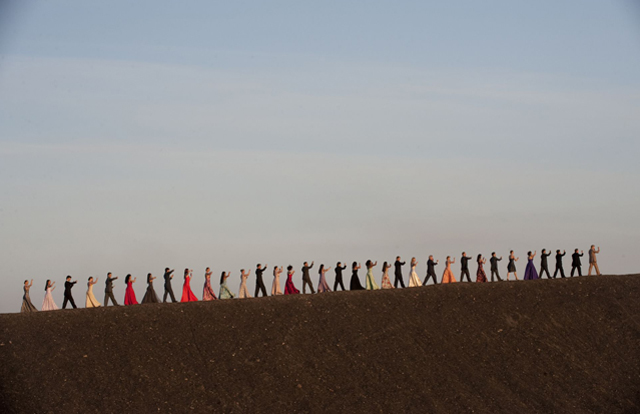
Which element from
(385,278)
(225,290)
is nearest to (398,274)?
(385,278)

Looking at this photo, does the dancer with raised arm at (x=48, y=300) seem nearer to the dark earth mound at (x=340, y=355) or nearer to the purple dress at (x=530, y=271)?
the dark earth mound at (x=340, y=355)

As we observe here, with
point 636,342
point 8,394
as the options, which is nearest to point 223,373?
point 8,394

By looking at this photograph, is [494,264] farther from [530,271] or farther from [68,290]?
[68,290]

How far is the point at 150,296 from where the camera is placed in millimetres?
38656

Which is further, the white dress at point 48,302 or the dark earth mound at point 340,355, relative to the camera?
the white dress at point 48,302

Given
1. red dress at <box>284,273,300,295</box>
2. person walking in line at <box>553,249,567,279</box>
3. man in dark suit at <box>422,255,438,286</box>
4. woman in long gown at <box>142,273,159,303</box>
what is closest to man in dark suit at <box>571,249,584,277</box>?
person walking in line at <box>553,249,567,279</box>

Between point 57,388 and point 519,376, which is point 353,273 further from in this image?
point 57,388

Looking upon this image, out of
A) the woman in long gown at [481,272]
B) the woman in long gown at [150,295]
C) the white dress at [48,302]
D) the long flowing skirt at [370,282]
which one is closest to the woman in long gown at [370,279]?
the long flowing skirt at [370,282]

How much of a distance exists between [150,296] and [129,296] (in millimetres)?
930

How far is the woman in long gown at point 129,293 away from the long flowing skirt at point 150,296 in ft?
1.45

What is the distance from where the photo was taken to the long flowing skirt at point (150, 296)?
3859 cm

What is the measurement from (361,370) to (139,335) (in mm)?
9118

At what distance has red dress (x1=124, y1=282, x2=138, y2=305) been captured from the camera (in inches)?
1515

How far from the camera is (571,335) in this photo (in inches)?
1481
